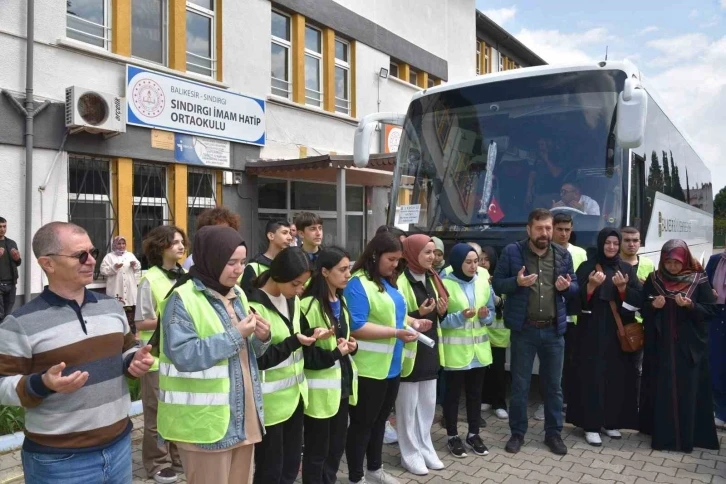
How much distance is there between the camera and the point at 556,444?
15.5ft

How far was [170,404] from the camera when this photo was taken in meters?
2.59

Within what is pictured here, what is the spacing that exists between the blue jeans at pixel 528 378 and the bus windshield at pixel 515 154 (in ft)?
4.26

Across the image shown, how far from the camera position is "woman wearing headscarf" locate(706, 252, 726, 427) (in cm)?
556

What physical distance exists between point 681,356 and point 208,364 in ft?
13.0

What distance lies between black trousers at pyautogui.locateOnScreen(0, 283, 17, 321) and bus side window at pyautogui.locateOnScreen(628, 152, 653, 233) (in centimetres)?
718

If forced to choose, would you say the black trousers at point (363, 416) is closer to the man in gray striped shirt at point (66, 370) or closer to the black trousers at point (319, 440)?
the black trousers at point (319, 440)

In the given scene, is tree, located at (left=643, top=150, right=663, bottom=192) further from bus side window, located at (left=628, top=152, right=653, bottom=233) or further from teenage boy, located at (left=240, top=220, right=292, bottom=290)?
teenage boy, located at (left=240, top=220, right=292, bottom=290)

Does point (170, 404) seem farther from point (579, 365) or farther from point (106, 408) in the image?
point (579, 365)

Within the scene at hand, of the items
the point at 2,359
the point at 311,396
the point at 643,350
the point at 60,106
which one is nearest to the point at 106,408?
the point at 2,359

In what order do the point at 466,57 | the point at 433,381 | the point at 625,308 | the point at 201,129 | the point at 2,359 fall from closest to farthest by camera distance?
the point at 2,359
the point at 433,381
the point at 625,308
the point at 201,129
the point at 466,57

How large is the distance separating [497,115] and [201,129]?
5925 millimetres

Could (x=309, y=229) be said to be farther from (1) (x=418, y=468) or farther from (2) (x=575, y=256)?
(2) (x=575, y=256)

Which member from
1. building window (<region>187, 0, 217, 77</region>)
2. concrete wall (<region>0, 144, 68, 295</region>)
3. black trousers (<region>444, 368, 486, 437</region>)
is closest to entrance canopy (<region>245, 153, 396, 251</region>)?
building window (<region>187, 0, 217, 77</region>)

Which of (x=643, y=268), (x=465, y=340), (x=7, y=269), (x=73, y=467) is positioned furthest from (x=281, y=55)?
(x=73, y=467)
